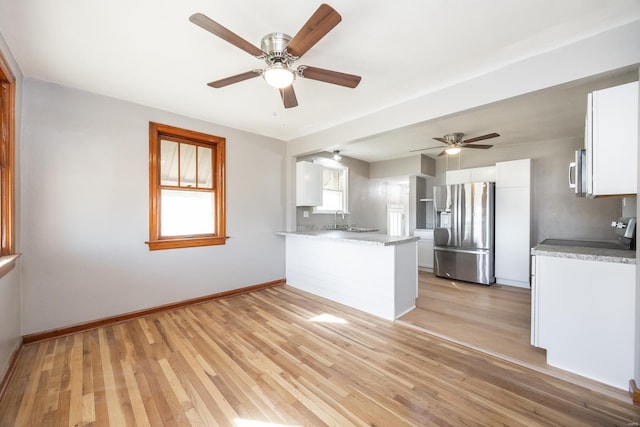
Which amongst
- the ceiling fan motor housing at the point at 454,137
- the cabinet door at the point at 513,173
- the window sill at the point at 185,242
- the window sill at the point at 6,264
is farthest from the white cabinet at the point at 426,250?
the window sill at the point at 6,264

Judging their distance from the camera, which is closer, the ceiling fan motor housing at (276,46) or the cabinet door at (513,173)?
the ceiling fan motor housing at (276,46)

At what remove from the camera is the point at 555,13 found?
1616mm

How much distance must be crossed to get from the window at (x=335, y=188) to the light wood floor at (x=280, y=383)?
9.67ft

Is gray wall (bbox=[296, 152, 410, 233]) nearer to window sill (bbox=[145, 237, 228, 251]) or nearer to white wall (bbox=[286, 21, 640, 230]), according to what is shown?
window sill (bbox=[145, 237, 228, 251])

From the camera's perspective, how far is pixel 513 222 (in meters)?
4.35

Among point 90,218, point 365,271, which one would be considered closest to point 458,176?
point 365,271

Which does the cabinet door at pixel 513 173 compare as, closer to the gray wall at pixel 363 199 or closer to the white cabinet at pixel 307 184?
the gray wall at pixel 363 199

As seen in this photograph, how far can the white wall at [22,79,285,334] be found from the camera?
243 cm

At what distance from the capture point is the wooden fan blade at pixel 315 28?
4.22 ft

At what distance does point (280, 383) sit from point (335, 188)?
4.08 m

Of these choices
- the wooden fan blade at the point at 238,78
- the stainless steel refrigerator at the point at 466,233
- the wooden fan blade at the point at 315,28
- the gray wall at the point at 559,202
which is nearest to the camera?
the wooden fan blade at the point at 315,28

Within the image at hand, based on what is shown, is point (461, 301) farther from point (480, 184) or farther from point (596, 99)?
point (596, 99)

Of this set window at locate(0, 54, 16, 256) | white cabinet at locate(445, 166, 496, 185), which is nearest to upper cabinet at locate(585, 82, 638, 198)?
white cabinet at locate(445, 166, 496, 185)

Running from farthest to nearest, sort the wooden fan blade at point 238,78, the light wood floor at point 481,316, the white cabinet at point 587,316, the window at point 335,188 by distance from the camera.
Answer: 1. the window at point 335,188
2. the light wood floor at point 481,316
3. the wooden fan blade at point 238,78
4. the white cabinet at point 587,316
